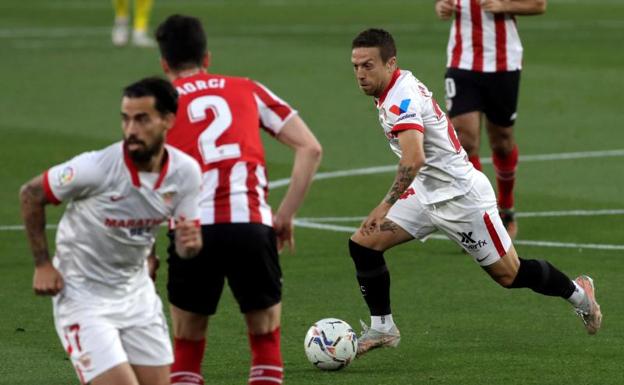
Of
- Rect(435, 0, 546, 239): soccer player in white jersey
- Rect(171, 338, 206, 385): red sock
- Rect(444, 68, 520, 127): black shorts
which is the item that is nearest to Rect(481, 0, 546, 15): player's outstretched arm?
Rect(435, 0, 546, 239): soccer player in white jersey

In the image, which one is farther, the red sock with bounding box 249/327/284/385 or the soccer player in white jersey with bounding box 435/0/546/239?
the soccer player in white jersey with bounding box 435/0/546/239

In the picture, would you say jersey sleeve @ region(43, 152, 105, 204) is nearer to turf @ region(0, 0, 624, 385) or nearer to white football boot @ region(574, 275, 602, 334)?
turf @ region(0, 0, 624, 385)

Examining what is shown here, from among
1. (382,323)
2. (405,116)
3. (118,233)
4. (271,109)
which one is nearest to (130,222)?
(118,233)

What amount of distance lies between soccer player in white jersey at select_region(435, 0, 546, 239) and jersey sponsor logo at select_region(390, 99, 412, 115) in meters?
4.23

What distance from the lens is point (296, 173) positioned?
26.8ft

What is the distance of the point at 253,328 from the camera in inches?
325

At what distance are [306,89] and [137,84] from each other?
16765mm

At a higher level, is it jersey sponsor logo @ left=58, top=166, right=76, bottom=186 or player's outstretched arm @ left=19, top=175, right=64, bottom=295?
jersey sponsor logo @ left=58, top=166, right=76, bottom=186

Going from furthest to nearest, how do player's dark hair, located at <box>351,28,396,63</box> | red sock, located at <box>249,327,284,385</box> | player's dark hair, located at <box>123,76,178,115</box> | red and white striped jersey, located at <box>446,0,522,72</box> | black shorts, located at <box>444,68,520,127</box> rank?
red and white striped jersey, located at <box>446,0,522,72</box> → black shorts, located at <box>444,68,520,127</box> → player's dark hair, located at <box>351,28,396,63</box> → red sock, located at <box>249,327,284,385</box> → player's dark hair, located at <box>123,76,178,115</box>

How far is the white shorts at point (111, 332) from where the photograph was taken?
7.46m

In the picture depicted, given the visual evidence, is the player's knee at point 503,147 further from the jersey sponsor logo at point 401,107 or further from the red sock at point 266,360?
the red sock at point 266,360

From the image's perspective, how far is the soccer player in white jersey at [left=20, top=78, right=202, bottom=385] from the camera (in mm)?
7410

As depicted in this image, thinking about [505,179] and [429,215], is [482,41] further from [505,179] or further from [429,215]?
[429,215]

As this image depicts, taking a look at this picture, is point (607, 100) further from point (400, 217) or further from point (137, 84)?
point (137, 84)
